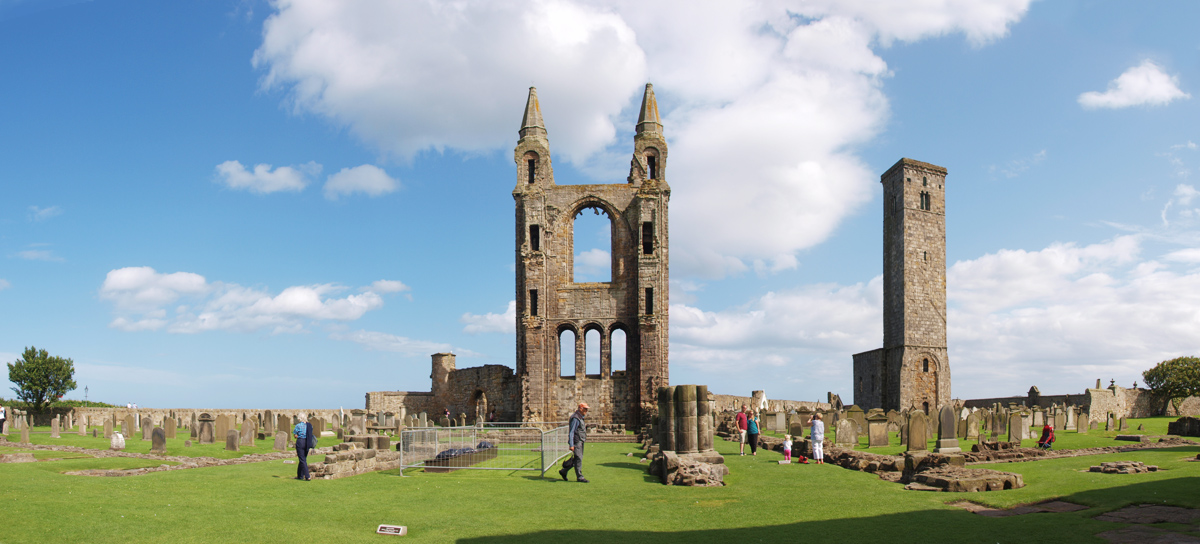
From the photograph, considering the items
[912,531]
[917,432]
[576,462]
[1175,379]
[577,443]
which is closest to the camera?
[912,531]

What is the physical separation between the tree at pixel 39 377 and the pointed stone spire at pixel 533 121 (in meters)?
33.5

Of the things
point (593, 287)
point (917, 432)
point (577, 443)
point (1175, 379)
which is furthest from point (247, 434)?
point (1175, 379)

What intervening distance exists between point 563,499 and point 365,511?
9.26ft

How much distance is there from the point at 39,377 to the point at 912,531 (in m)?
52.7

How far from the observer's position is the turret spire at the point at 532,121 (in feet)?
113

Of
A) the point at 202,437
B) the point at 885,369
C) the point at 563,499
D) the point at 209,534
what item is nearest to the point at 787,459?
the point at 563,499

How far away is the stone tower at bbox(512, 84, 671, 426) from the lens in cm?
3216

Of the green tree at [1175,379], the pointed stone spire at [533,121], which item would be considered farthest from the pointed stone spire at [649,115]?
the green tree at [1175,379]

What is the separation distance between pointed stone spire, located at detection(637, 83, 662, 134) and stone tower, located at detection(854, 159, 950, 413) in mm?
18424

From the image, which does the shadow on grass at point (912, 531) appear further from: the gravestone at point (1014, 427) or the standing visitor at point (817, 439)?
the gravestone at point (1014, 427)

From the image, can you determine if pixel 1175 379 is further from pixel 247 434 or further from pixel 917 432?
pixel 247 434

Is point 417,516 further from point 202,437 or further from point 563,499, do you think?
point 202,437

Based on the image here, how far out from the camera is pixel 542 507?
10.5m

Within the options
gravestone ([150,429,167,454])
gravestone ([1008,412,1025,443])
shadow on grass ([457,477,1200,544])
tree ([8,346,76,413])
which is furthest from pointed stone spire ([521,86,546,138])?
tree ([8,346,76,413])
